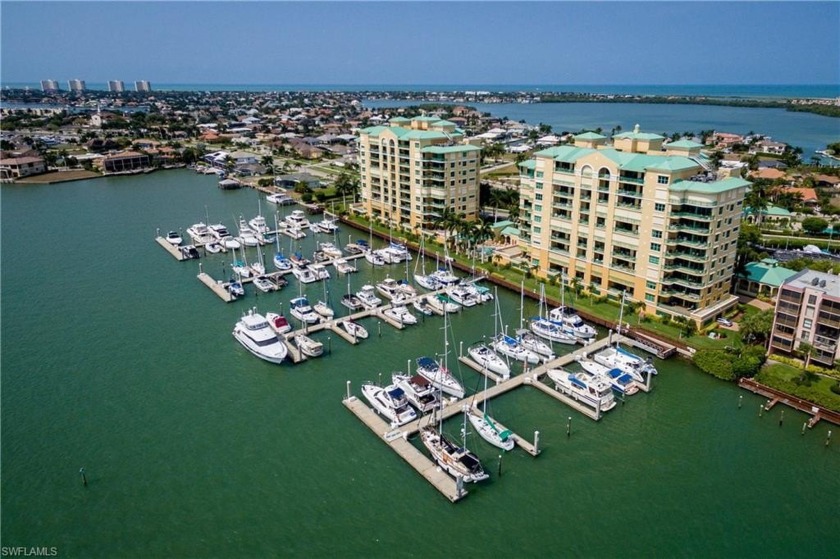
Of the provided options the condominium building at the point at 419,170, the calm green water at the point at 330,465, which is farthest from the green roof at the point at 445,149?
the calm green water at the point at 330,465

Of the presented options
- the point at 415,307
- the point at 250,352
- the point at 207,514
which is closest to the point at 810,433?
the point at 415,307

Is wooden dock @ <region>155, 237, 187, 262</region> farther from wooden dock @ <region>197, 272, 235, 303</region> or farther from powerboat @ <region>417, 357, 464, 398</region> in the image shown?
powerboat @ <region>417, 357, 464, 398</region>

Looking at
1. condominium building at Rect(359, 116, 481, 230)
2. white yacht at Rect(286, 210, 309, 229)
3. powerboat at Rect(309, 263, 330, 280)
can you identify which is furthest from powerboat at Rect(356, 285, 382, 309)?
white yacht at Rect(286, 210, 309, 229)

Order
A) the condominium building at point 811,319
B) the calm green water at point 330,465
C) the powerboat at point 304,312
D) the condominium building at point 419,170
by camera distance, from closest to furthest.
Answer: the calm green water at point 330,465
the condominium building at point 811,319
the powerboat at point 304,312
the condominium building at point 419,170

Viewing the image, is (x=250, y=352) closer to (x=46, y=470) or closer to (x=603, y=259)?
(x=46, y=470)

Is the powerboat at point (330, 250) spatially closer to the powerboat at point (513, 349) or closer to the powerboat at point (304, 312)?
the powerboat at point (304, 312)

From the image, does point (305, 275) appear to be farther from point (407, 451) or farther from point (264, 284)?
point (407, 451)

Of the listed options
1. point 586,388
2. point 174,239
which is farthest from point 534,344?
point 174,239
